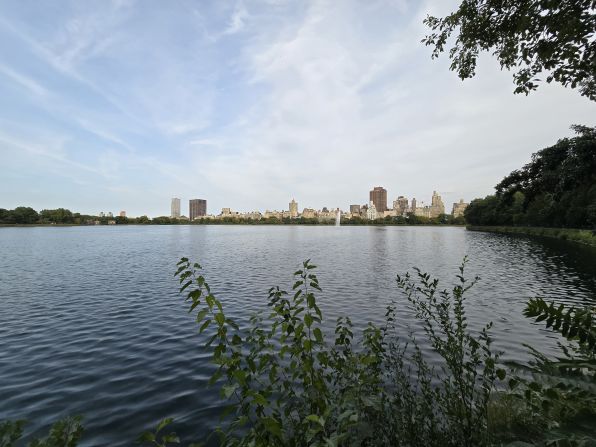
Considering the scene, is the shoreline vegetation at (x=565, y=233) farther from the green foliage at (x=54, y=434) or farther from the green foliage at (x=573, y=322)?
the green foliage at (x=54, y=434)

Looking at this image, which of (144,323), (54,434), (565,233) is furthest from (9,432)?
(565,233)

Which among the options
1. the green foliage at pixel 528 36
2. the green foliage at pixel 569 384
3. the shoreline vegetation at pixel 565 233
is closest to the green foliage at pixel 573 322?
the green foliage at pixel 569 384

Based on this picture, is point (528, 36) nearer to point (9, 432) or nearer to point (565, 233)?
point (9, 432)

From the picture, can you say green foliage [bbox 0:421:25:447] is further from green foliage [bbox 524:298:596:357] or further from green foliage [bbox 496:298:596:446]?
green foliage [bbox 524:298:596:357]

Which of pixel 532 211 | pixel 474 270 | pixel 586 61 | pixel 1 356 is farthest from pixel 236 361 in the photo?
pixel 532 211

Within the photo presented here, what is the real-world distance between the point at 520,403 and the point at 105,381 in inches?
514

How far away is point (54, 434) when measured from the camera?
322 centimetres

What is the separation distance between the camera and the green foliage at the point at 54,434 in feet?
9.89

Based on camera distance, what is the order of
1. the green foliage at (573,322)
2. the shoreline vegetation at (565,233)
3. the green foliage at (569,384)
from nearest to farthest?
the green foliage at (569,384) < the green foliage at (573,322) < the shoreline vegetation at (565,233)

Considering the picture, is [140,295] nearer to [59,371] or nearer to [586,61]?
[59,371]

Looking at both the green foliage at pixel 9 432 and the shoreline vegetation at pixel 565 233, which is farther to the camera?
the shoreline vegetation at pixel 565 233

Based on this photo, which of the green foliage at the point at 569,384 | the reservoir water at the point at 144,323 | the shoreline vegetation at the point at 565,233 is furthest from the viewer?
the shoreline vegetation at the point at 565,233

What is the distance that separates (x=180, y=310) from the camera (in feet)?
68.3

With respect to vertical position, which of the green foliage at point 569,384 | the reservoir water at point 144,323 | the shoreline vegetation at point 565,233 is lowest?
the reservoir water at point 144,323
